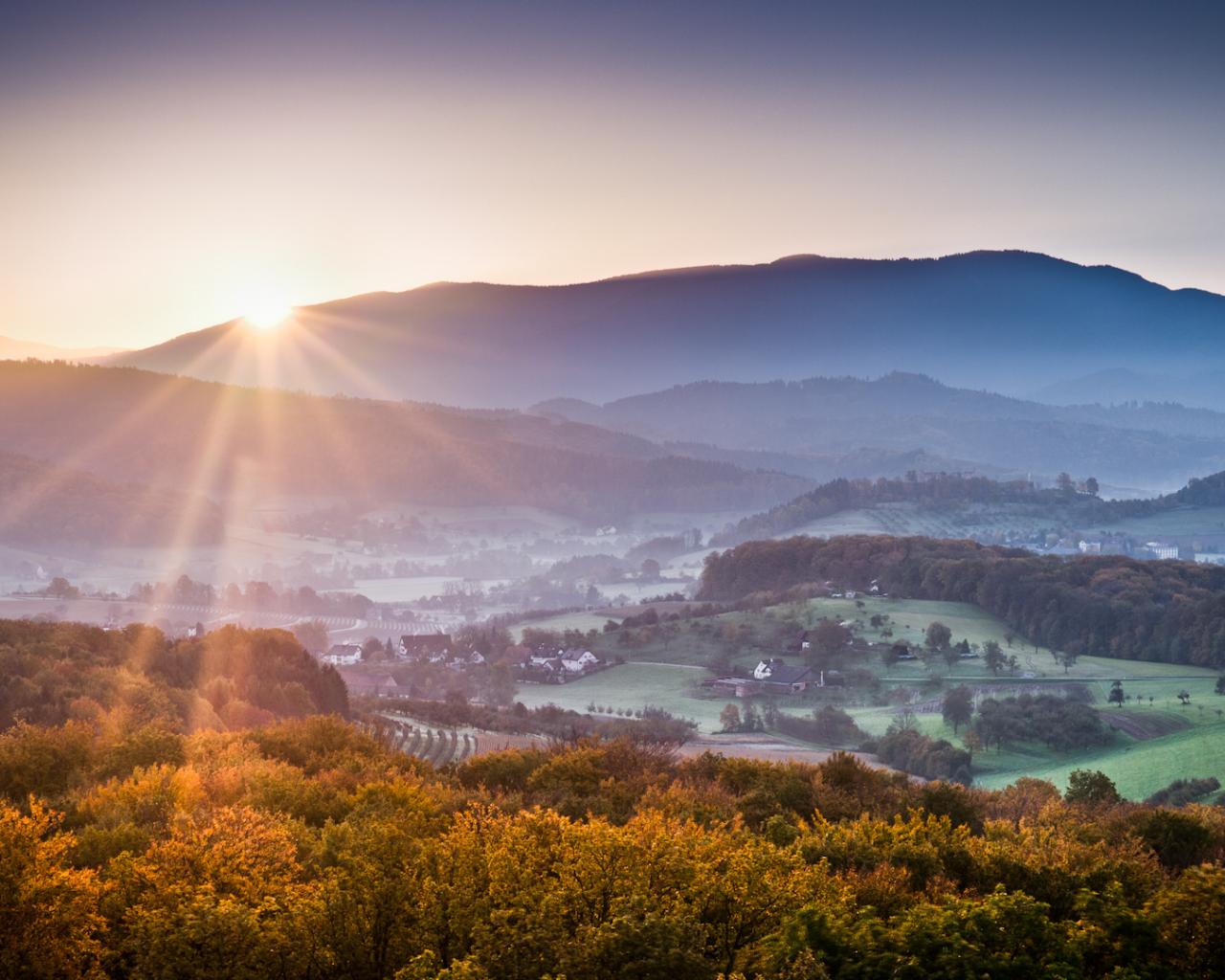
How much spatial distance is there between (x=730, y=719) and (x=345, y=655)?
36380 millimetres

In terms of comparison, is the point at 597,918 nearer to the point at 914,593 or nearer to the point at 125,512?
the point at 914,593

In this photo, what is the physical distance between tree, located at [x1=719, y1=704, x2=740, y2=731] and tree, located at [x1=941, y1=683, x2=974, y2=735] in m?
12.4

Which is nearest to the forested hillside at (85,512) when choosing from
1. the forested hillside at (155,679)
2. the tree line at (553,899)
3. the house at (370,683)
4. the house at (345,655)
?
the house at (345,655)

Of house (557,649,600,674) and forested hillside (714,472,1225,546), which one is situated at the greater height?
Answer: forested hillside (714,472,1225,546)

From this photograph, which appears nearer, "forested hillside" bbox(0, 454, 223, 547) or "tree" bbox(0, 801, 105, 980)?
"tree" bbox(0, 801, 105, 980)

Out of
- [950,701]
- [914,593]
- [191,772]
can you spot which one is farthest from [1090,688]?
[191,772]

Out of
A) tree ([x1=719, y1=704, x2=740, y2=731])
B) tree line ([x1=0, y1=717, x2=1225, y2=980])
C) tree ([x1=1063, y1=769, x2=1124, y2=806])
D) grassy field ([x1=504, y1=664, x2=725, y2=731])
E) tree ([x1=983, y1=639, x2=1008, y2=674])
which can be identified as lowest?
grassy field ([x1=504, y1=664, x2=725, y2=731])

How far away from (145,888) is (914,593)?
9421 centimetres

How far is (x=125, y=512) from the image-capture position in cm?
16562

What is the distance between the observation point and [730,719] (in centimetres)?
6725

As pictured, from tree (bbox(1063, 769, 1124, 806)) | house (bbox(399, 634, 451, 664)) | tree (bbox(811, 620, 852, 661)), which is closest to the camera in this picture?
tree (bbox(1063, 769, 1124, 806))

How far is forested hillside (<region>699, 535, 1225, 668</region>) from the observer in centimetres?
8369

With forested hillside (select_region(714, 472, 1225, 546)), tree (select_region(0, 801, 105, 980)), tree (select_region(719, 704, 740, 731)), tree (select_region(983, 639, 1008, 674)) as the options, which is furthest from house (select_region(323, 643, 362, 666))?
forested hillside (select_region(714, 472, 1225, 546))

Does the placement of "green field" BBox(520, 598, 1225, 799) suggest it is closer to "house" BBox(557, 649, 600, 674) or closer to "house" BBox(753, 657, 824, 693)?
"house" BBox(753, 657, 824, 693)
